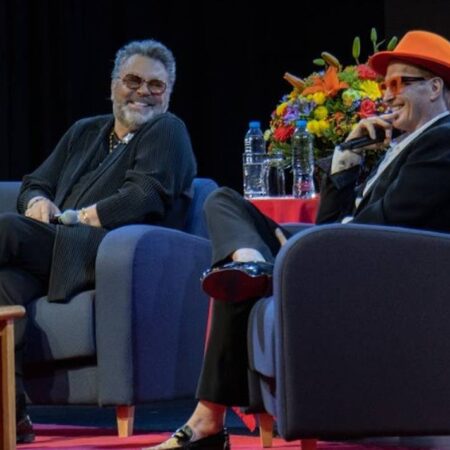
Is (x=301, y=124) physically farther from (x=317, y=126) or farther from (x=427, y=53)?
(x=427, y=53)

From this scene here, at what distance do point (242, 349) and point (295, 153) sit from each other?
1151 millimetres

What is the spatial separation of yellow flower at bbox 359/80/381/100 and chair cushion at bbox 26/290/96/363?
104 centimetres

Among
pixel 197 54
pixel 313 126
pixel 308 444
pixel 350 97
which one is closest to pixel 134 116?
pixel 313 126

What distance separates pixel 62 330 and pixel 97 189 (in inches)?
22.4

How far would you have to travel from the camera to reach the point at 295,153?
386cm

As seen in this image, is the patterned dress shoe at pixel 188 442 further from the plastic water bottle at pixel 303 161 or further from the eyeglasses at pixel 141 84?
the eyeglasses at pixel 141 84

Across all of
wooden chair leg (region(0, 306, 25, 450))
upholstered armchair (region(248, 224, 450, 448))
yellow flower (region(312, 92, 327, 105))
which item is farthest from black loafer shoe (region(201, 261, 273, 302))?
yellow flower (region(312, 92, 327, 105))

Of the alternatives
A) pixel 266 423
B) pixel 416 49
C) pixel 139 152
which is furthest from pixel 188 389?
pixel 416 49

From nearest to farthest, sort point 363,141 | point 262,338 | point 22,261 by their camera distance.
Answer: point 262,338
point 363,141
point 22,261

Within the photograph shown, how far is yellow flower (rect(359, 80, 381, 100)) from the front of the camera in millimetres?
3752

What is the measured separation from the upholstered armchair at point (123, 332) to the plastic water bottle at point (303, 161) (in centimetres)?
42

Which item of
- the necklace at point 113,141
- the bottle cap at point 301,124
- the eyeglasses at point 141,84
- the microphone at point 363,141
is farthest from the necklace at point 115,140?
the microphone at point 363,141

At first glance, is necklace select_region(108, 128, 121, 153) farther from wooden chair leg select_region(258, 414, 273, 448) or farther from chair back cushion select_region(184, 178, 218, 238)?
wooden chair leg select_region(258, 414, 273, 448)

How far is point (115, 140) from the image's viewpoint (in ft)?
13.3
